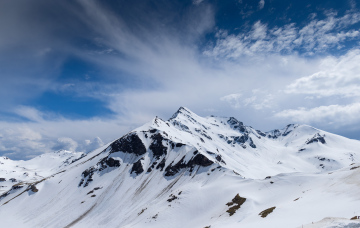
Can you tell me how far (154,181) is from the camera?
174 m

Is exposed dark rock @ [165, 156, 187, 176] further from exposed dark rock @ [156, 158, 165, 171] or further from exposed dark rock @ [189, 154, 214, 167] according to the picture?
exposed dark rock @ [189, 154, 214, 167]

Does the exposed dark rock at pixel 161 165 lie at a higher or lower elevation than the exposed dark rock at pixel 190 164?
higher

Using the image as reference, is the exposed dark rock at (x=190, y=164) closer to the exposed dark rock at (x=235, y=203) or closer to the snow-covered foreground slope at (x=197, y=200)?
the snow-covered foreground slope at (x=197, y=200)

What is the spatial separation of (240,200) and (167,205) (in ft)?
139

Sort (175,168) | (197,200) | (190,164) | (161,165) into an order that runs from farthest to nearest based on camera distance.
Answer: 1. (161,165)
2. (175,168)
3. (190,164)
4. (197,200)

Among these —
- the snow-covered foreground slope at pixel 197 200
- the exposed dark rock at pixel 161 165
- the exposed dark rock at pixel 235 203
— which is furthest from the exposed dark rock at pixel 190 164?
the exposed dark rock at pixel 235 203

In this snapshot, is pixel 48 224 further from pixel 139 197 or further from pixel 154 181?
pixel 154 181

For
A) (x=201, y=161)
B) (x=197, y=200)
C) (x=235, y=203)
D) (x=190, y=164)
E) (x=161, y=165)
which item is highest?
(x=161, y=165)

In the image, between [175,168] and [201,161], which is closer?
[201,161]

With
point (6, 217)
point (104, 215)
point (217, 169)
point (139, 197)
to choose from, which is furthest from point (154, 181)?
point (6, 217)

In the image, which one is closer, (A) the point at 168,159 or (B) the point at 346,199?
(B) the point at 346,199

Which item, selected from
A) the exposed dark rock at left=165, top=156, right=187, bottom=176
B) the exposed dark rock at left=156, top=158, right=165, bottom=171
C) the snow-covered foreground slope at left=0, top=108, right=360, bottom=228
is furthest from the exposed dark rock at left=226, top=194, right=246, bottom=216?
the exposed dark rock at left=156, top=158, right=165, bottom=171

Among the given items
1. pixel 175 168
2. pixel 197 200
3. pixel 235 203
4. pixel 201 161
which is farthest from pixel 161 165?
pixel 235 203

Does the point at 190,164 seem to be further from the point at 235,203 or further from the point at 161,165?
the point at 235,203
